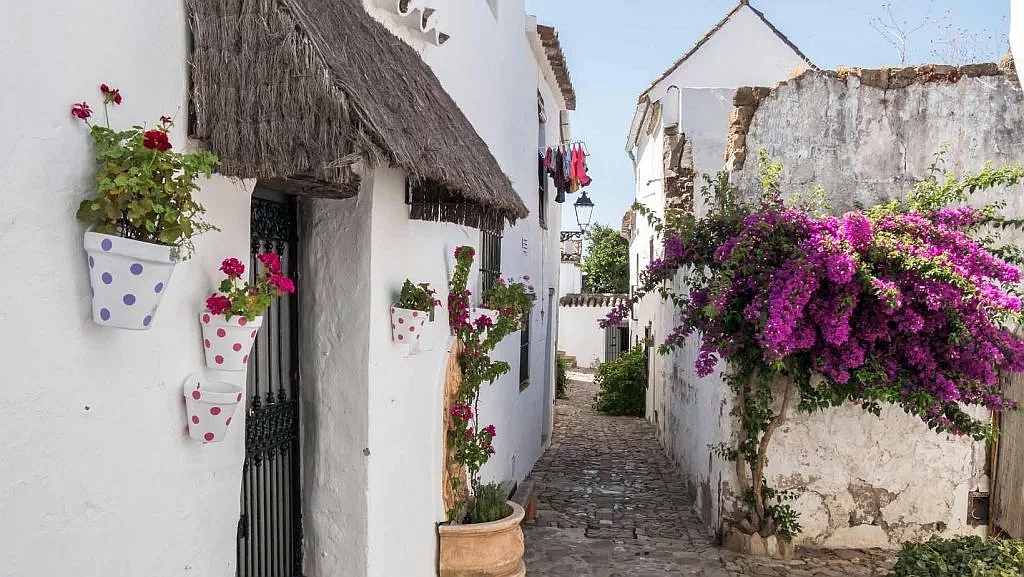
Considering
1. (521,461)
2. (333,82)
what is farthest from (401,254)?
(521,461)

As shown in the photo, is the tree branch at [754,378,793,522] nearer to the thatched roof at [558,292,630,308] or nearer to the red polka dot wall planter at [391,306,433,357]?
the red polka dot wall planter at [391,306,433,357]

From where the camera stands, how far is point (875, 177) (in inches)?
310

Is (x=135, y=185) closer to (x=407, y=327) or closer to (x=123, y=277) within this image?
(x=123, y=277)

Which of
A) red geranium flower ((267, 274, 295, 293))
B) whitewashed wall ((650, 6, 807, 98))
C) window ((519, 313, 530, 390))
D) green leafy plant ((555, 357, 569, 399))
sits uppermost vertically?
whitewashed wall ((650, 6, 807, 98))

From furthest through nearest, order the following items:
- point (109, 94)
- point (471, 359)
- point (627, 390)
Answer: point (627, 390) < point (471, 359) < point (109, 94)

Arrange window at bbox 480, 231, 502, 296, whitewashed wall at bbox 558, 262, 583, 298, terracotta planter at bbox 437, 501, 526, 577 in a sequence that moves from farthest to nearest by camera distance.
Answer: whitewashed wall at bbox 558, 262, 583, 298
window at bbox 480, 231, 502, 296
terracotta planter at bbox 437, 501, 526, 577

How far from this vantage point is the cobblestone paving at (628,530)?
23.7ft

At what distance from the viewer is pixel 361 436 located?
14.0ft

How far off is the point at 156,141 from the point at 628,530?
7418 mm

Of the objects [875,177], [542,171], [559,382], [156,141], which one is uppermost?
[542,171]

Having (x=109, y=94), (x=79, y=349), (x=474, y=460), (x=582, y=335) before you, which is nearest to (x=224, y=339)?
(x=79, y=349)

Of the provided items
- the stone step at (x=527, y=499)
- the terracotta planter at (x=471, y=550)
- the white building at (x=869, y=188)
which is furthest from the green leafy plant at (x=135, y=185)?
the stone step at (x=527, y=499)

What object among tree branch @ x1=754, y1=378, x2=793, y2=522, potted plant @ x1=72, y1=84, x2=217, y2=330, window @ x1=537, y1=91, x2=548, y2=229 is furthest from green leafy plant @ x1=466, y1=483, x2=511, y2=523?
window @ x1=537, y1=91, x2=548, y2=229

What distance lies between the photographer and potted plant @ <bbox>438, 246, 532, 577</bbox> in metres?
5.68
